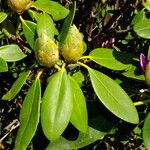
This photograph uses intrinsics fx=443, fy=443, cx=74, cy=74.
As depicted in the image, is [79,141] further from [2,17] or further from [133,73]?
[2,17]

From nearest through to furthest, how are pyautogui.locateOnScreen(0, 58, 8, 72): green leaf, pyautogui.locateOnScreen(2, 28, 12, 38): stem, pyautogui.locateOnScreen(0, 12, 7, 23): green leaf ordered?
pyautogui.locateOnScreen(0, 58, 8, 72): green leaf
pyautogui.locateOnScreen(0, 12, 7, 23): green leaf
pyautogui.locateOnScreen(2, 28, 12, 38): stem

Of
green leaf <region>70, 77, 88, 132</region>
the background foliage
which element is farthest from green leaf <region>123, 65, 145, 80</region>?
green leaf <region>70, 77, 88, 132</region>

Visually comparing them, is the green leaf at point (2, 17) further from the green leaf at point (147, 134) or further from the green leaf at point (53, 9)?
the green leaf at point (147, 134)

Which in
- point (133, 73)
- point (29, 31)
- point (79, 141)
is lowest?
point (79, 141)

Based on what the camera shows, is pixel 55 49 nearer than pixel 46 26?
Yes

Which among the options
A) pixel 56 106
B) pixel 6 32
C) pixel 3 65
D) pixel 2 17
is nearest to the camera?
pixel 56 106

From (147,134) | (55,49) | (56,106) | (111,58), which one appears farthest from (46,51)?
(147,134)

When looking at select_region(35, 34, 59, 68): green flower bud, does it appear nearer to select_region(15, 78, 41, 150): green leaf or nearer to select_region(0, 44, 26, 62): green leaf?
select_region(15, 78, 41, 150): green leaf
